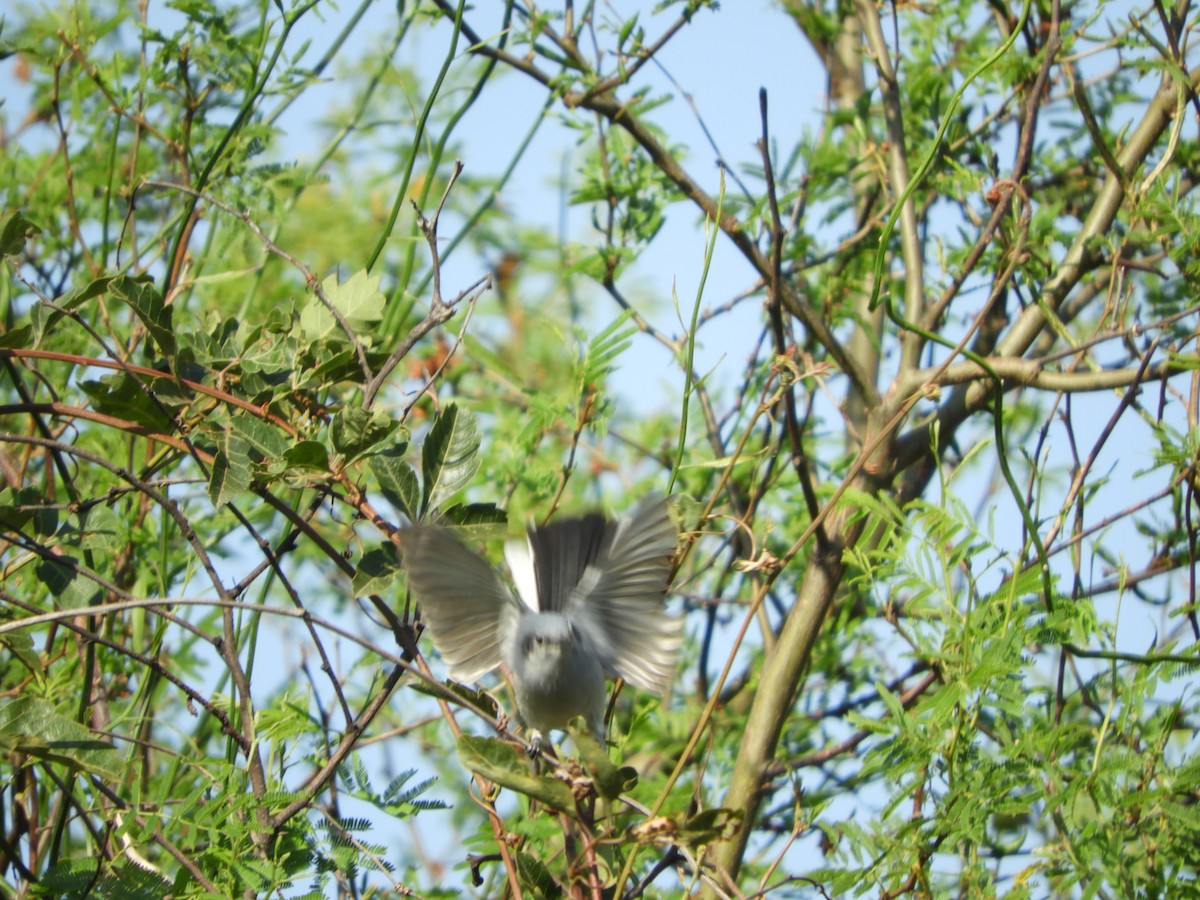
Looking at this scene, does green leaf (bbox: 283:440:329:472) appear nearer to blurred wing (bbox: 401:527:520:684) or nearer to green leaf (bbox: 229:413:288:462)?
green leaf (bbox: 229:413:288:462)

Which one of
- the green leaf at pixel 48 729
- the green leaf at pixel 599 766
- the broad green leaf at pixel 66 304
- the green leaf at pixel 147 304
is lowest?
the green leaf at pixel 599 766

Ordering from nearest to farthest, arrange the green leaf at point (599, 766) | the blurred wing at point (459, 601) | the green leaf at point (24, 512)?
the green leaf at point (599, 766)
the blurred wing at point (459, 601)
the green leaf at point (24, 512)

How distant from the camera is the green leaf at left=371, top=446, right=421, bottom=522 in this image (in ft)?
4.16

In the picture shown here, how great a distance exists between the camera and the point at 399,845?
7.99ft

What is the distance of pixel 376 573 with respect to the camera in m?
1.22

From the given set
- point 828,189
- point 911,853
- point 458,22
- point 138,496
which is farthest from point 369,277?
point 828,189

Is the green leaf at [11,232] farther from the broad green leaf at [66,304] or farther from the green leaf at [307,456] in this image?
the green leaf at [307,456]

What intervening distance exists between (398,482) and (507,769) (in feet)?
1.15

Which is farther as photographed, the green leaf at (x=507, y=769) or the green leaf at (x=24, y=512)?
the green leaf at (x=24, y=512)

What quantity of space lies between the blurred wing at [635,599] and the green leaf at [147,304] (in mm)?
494

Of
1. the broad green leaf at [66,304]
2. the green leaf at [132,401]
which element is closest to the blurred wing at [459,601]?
the green leaf at [132,401]

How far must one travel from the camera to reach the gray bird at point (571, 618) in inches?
48.3

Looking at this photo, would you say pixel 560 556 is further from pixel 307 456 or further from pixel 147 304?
pixel 147 304

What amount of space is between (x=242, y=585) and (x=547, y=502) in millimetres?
1112
